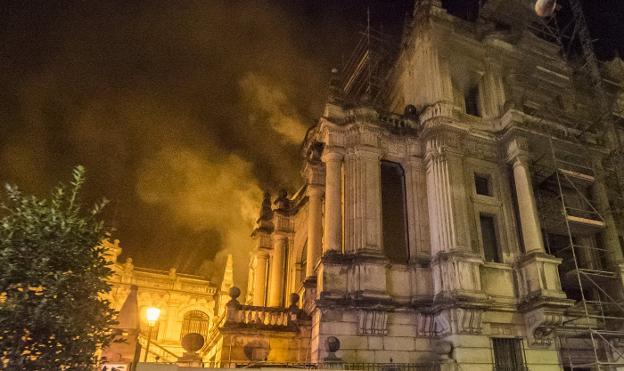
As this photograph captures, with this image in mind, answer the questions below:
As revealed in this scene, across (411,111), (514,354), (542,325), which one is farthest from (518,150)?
(514,354)

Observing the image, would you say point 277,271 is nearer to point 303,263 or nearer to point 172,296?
point 303,263

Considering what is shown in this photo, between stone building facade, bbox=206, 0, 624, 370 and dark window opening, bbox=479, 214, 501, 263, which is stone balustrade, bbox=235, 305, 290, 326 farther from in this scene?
dark window opening, bbox=479, 214, 501, 263

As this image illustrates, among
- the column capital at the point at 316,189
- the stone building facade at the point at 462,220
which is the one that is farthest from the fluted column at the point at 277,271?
the column capital at the point at 316,189

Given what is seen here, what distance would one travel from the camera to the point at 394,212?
1844cm

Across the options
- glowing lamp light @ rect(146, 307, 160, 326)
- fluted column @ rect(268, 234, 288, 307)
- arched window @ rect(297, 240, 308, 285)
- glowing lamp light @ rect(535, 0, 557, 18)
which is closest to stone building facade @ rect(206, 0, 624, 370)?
arched window @ rect(297, 240, 308, 285)

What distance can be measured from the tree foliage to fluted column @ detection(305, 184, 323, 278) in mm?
11465

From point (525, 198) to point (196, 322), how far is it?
36.1 metres

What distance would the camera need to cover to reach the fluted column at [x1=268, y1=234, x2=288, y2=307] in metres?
25.0

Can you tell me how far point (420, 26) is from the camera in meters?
21.0

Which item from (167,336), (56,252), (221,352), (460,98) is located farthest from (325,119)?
(167,336)

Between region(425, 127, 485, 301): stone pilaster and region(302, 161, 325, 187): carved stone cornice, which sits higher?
region(302, 161, 325, 187): carved stone cornice

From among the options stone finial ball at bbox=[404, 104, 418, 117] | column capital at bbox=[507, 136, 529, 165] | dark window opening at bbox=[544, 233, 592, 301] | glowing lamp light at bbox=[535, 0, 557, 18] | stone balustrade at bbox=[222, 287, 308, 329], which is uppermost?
stone finial ball at bbox=[404, 104, 418, 117]

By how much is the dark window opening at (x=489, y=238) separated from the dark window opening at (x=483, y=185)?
1.12 metres

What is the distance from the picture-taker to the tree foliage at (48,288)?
25.7 feet
